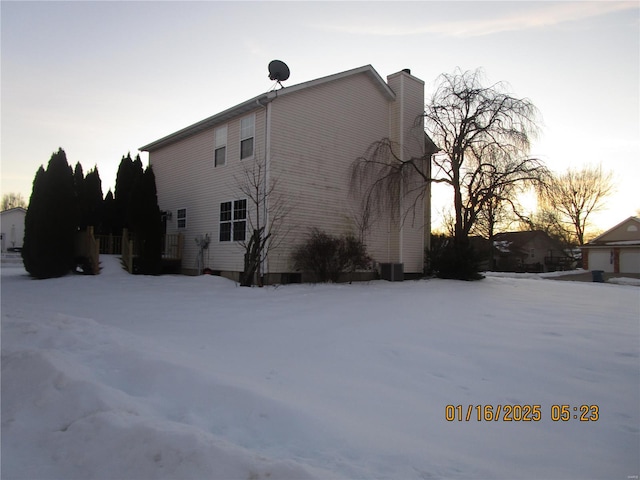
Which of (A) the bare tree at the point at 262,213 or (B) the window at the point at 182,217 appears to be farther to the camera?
(B) the window at the point at 182,217

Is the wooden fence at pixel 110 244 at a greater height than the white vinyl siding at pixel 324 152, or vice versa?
the white vinyl siding at pixel 324 152

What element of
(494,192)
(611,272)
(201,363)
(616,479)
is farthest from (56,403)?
(611,272)

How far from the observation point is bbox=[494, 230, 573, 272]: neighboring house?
38312mm

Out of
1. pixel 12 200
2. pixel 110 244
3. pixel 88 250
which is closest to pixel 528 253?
pixel 110 244

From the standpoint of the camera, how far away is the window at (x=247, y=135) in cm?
1241

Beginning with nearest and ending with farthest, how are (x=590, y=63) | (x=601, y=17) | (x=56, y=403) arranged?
(x=56, y=403)
(x=601, y=17)
(x=590, y=63)

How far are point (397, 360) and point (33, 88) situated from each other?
13575 mm

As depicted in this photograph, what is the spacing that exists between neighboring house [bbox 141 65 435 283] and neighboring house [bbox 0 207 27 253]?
3689 centimetres

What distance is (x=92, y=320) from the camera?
615cm

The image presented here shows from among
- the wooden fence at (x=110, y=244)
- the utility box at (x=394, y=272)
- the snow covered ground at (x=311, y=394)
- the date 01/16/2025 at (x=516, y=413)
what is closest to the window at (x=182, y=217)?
the wooden fence at (x=110, y=244)

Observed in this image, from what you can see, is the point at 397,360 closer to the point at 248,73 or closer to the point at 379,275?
the point at 379,275

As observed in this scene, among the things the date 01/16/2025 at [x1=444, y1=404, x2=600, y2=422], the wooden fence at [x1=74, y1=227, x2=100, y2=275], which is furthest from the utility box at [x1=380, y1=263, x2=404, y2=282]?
the date 01/16/2025 at [x1=444, y1=404, x2=600, y2=422]

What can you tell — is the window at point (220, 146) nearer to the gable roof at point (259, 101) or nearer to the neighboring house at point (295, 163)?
the neighboring house at point (295, 163)

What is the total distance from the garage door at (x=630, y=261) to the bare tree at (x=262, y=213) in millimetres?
27929
